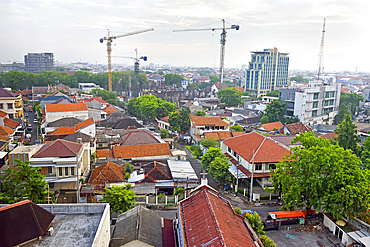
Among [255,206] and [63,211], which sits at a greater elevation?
[63,211]

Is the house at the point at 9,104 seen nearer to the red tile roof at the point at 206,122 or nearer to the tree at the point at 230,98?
the red tile roof at the point at 206,122

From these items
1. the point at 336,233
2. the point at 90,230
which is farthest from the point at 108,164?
the point at 336,233

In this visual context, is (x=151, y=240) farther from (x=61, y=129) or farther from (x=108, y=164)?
(x=61, y=129)

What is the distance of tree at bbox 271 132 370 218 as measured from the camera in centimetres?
1769

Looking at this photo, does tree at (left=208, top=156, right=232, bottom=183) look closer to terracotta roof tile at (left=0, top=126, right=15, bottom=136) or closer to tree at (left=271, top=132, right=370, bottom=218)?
tree at (left=271, top=132, right=370, bottom=218)

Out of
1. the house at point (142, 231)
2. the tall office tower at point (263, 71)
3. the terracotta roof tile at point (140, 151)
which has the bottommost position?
the house at point (142, 231)

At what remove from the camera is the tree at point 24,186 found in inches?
694

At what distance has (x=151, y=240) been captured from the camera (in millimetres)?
15070

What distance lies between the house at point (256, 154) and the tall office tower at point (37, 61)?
140 meters

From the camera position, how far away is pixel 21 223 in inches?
463

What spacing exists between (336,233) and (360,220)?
63.0 inches

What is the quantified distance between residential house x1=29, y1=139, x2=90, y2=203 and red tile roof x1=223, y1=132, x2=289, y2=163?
46.1ft

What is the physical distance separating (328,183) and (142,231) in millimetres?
11463

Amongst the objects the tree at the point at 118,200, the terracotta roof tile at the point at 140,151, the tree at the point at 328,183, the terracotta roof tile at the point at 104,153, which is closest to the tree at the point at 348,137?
the tree at the point at 328,183
